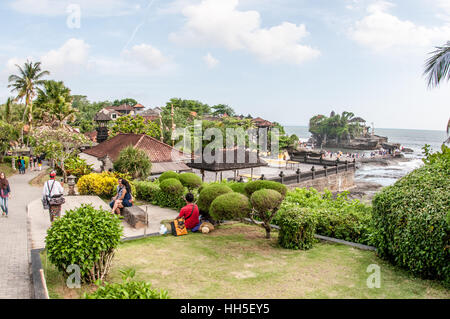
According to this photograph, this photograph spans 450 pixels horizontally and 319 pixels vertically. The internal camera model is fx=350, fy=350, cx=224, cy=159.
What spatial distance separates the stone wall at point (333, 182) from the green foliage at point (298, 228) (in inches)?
823

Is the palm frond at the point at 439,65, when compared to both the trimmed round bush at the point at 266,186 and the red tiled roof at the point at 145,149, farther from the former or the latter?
the red tiled roof at the point at 145,149

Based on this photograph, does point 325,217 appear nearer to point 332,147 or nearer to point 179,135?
point 179,135

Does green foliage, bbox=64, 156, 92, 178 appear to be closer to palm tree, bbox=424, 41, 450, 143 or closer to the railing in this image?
the railing

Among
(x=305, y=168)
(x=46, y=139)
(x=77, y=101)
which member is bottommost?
(x=305, y=168)

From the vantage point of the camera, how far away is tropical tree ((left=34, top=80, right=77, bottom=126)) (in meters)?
37.6

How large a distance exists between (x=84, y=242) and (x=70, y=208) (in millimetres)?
7615

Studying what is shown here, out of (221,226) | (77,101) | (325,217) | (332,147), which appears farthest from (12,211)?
(332,147)

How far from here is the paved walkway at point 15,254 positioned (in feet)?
19.9

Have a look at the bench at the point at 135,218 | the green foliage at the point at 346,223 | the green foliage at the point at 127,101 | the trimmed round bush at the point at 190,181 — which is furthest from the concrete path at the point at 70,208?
the green foliage at the point at 127,101

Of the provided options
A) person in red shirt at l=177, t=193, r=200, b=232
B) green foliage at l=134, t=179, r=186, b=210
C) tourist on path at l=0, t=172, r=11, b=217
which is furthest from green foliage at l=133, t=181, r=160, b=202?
person in red shirt at l=177, t=193, r=200, b=232

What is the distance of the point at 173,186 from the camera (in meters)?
13.7

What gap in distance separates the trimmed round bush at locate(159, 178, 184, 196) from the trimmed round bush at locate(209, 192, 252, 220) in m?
5.14
